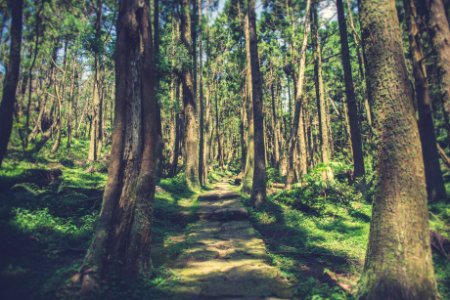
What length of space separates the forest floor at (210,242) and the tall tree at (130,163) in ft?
1.66

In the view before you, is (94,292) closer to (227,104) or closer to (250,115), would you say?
(250,115)

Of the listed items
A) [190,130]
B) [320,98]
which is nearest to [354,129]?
[320,98]

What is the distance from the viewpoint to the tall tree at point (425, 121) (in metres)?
9.55

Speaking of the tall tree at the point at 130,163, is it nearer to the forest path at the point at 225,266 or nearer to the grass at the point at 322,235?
the forest path at the point at 225,266

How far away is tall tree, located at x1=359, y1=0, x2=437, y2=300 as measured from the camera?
3.87 m

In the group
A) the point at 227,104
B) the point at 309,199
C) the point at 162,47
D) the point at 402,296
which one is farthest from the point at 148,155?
the point at 227,104

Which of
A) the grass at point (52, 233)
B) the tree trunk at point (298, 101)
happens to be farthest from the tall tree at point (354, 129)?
the grass at point (52, 233)

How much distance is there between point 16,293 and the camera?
438 centimetres

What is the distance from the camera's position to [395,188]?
4.07 m

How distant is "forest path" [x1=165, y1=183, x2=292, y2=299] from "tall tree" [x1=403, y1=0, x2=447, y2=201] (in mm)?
6226

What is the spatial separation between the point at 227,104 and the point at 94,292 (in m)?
37.2

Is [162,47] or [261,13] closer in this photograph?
[162,47]

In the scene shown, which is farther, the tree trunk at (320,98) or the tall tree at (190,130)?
the tall tree at (190,130)

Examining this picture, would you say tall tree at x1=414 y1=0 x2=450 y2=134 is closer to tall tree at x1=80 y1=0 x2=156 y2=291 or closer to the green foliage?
tall tree at x1=80 y1=0 x2=156 y2=291
